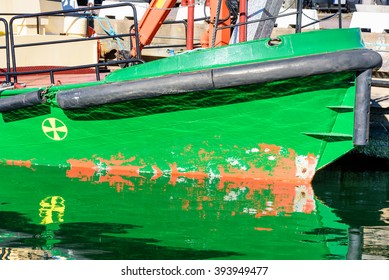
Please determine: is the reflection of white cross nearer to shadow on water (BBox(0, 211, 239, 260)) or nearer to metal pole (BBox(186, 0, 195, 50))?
metal pole (BBox(186, 0, 195, 50))

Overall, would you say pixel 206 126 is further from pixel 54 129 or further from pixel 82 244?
pixel 82 244

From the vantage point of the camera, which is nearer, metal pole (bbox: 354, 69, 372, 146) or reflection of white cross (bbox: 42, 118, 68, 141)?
metal pole (bbox: 354, 69, 372, 146)

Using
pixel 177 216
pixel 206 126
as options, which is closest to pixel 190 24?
pixel 206 126

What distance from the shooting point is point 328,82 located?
779 centimetres

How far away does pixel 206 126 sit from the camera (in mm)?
8234

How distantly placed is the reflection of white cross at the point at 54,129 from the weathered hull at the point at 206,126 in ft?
0.03

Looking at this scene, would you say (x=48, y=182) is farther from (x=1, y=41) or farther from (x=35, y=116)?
(x=1, y=41)

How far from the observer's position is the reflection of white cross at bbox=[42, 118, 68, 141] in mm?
8671

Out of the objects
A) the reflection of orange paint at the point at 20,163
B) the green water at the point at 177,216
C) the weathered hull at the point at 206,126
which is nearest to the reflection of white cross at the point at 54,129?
the weathered hull at the point at 206,126

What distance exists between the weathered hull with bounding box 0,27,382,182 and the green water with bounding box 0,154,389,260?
0.18 meters

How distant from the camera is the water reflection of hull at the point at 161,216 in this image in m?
6.49

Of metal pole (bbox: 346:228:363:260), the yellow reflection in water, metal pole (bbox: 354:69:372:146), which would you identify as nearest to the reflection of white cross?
the yellow reflection in water

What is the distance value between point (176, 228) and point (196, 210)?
1.87 ft

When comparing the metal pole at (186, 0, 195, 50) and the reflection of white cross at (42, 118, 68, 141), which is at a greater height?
the metal pole at (186, 0, 195, 50)
